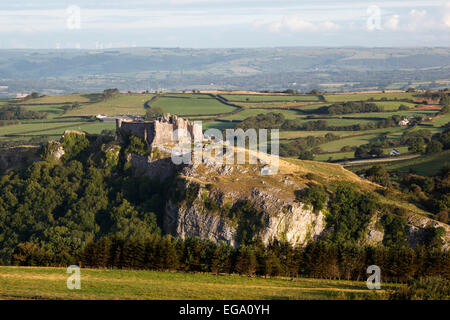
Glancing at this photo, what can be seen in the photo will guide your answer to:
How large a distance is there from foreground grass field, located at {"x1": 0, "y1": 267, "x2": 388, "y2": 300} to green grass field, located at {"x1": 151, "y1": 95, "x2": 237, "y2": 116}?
101011 millimetres

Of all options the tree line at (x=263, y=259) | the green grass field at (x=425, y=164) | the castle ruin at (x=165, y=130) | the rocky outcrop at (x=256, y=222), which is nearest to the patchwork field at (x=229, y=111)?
the green grass field at (x=425, y=164)

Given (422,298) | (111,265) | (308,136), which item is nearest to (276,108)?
(308,136)

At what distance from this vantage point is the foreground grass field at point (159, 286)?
33250 millimetres

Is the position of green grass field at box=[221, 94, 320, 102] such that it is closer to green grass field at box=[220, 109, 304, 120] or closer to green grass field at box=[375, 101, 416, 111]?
green grass field at box=[220, 109, 304, 120]

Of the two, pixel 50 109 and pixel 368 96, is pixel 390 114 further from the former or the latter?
pixel 50 109

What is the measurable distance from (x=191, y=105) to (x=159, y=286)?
122m

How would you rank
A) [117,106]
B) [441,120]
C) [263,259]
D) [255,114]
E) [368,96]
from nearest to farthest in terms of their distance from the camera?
[263,259]
[441,120]
[255,114]
[117,106]
[368,96]

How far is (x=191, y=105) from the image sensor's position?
157 metres

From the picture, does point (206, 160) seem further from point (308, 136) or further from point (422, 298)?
point (308, 136)

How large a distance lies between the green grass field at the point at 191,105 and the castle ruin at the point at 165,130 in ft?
231

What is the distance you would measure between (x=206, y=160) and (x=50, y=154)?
71.4 feet

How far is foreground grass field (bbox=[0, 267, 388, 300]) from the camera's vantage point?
109ft

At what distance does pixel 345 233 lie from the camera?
191 feet

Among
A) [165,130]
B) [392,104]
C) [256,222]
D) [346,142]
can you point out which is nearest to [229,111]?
[392,104]
